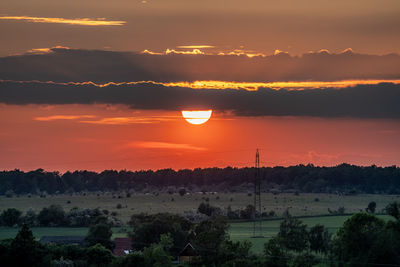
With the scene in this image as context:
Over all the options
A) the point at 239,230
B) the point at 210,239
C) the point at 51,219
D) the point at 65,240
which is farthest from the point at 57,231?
the point at 210,239

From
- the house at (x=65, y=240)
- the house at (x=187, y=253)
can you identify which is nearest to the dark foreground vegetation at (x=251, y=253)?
the house at (x=187, y=253)

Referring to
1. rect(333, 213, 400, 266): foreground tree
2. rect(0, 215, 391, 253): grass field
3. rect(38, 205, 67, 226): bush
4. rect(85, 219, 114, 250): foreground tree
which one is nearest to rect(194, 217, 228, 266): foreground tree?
rect(0, 215, 391, 253): grass field

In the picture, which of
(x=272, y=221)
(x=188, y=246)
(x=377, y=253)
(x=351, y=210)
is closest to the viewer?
(x=377, y=253)

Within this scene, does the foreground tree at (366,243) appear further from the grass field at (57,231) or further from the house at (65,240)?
the grass field at (57,231)

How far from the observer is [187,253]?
105000 millimetres

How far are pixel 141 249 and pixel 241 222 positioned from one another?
143 ft

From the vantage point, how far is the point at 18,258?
289 feet

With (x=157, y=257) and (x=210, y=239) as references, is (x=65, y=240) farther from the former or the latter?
(x=157, y=257)

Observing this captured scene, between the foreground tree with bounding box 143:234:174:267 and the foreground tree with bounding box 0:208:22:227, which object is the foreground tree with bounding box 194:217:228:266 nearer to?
the foreground tree with bounding box 143:234:174:267

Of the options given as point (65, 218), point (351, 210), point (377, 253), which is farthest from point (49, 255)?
point (351, 210)

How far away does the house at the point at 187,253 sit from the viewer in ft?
340

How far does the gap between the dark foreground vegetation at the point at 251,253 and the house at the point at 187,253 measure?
A: 69 centimetres

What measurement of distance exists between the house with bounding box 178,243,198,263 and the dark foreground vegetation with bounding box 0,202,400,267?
0.69 meters

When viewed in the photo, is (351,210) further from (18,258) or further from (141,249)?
(18,258)
